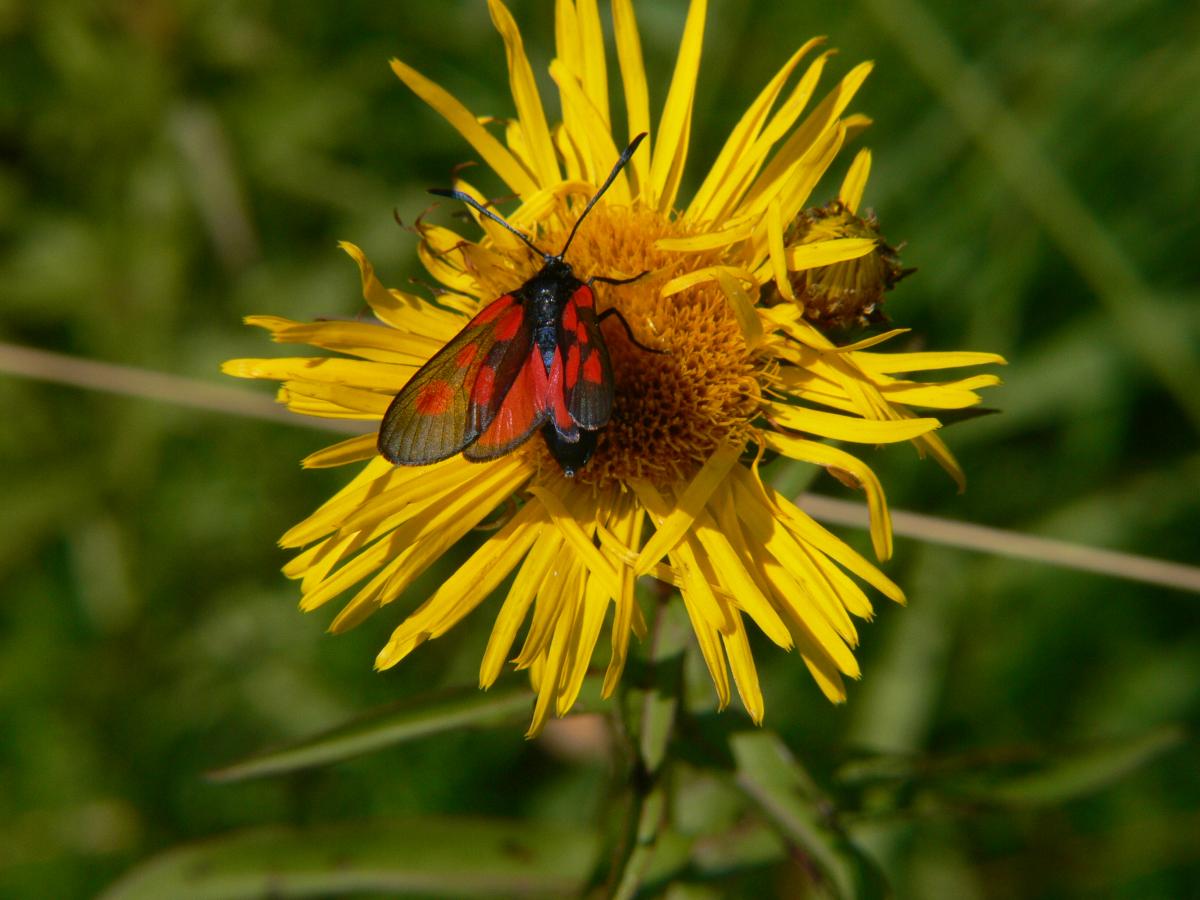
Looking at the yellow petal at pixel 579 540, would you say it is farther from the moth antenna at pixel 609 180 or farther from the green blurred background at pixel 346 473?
the green blurred background at pixel 346 473

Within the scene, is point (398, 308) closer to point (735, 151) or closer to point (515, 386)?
point (515, 386)

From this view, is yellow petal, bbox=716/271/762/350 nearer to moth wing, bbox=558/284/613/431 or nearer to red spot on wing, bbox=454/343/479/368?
moth wing, bbox=558/284/613/431

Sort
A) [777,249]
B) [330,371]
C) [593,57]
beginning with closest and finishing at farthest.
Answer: [777,249]
[330,371]
[593,57]

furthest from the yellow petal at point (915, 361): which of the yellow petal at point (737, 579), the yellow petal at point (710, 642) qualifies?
the yellow petal at point (710, 642)

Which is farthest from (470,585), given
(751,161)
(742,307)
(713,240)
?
(751,161)

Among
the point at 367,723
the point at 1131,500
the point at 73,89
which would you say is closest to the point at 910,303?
the point at 1131,500
